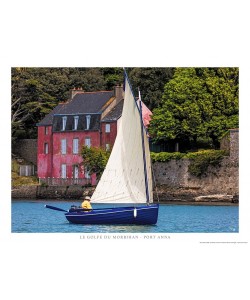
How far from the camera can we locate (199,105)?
5094 cm

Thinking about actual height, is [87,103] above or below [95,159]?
above

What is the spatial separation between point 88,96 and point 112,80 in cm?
179

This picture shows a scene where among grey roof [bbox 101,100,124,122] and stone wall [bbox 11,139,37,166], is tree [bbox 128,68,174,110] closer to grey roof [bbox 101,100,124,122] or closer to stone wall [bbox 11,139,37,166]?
grey roof [bbox 101,100,124,122]

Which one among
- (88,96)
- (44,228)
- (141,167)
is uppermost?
(88,96)

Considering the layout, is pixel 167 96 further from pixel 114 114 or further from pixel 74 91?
pixel 74 91

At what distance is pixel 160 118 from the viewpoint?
51.8 metres

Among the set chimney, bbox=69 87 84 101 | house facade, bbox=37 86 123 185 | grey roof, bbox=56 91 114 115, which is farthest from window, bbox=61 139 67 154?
chimney, bbox=69 87 84 101

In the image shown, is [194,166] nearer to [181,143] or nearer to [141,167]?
[181,143]

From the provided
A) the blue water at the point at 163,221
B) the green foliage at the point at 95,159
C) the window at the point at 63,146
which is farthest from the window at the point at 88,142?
the blue water at the point at 163,221

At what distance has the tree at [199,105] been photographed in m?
50.5

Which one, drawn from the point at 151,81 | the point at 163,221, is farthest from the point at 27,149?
the point at 163,221

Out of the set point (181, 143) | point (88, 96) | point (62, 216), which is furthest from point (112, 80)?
point (62, 216)

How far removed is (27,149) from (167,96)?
9187mm

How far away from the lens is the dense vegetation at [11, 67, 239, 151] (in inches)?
1994
